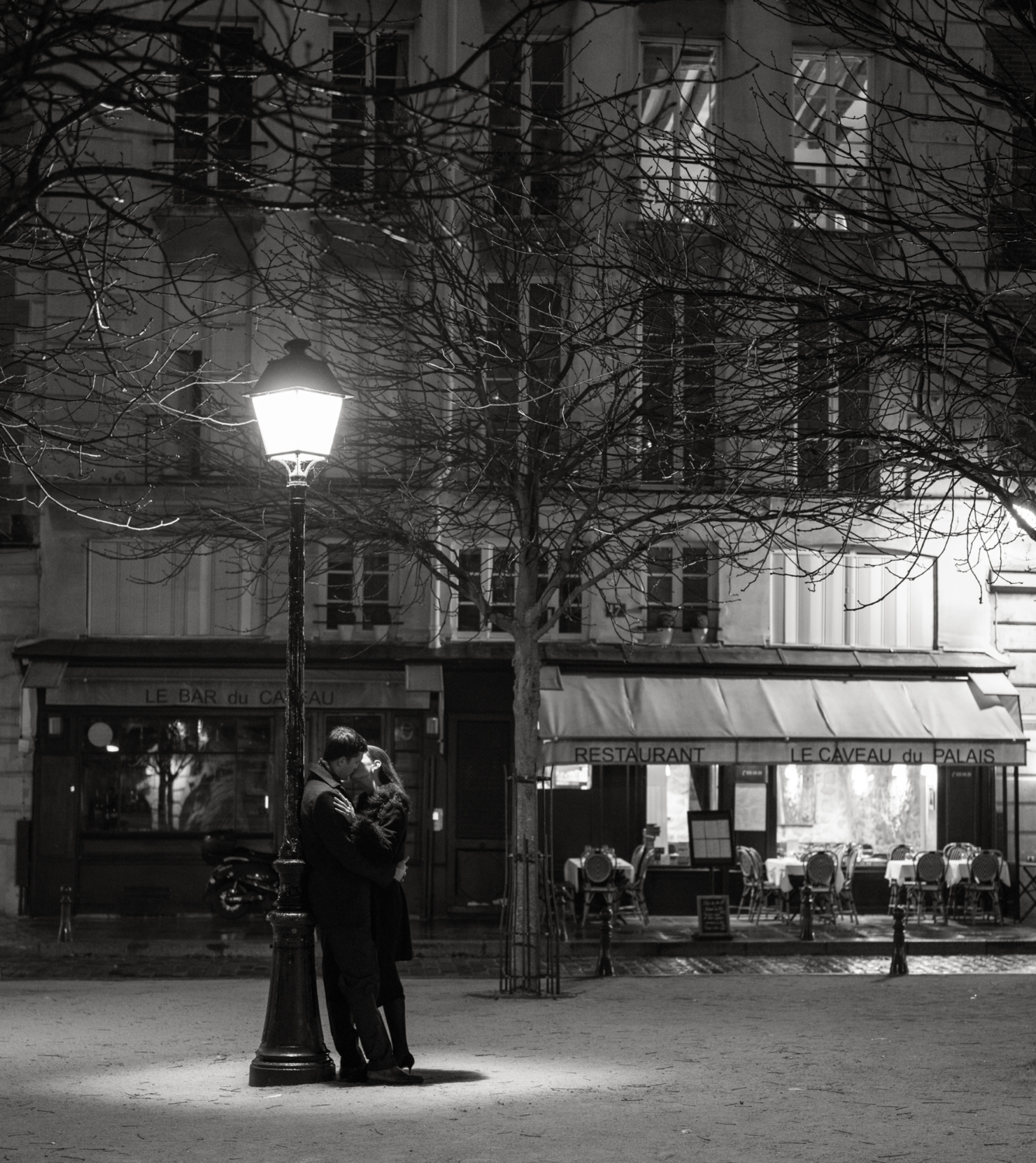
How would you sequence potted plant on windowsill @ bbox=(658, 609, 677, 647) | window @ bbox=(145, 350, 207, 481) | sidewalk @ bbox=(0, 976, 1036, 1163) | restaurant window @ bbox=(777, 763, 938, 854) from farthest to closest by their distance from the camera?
1. restaurant window @ bbox=(777, 763, 938, 854)
2. potted plant on windowsill @ bbox=(658, 609, 677, 647)
3. window @ bbox=(145, 350, 207, 481)
4. sidewalk @ bbox=(0, 976, 1036, 1163)

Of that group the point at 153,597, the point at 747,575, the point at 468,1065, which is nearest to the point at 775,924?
the point at 747,575

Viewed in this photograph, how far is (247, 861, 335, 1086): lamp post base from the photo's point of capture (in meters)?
9.37

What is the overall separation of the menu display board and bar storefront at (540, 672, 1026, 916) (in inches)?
38.7

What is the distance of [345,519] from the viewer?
60.3 ft

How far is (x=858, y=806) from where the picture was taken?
1017 inches

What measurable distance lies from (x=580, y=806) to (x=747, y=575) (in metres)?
4.25

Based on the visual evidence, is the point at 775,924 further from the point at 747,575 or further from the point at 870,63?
the point at 870,63

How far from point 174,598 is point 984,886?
12150 mm

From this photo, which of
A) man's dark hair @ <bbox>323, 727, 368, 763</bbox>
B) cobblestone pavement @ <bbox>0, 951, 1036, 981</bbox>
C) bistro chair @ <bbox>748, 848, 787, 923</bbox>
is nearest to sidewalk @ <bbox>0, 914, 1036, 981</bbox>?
cobblestone pavement @ <bbox>0, 951, 1036, 981</bbox>

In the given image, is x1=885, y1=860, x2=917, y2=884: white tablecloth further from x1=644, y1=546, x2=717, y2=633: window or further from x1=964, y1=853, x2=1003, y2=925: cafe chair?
x1=644, y1=546, x2=717, y2=633: window

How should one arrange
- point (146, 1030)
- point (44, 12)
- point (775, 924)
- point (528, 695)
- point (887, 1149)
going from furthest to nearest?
point (775, 924)
point (528, 695)
point (146, 1030)
point (887, 1149)
point (44, 12)

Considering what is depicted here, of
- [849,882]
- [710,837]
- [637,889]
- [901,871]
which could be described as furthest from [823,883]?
[637,889]

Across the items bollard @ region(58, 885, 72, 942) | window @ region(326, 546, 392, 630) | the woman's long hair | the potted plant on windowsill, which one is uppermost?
window @ region(326, 546, 392, 630)

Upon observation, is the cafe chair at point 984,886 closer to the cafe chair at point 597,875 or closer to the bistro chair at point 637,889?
the bistro chair at point 637,889
